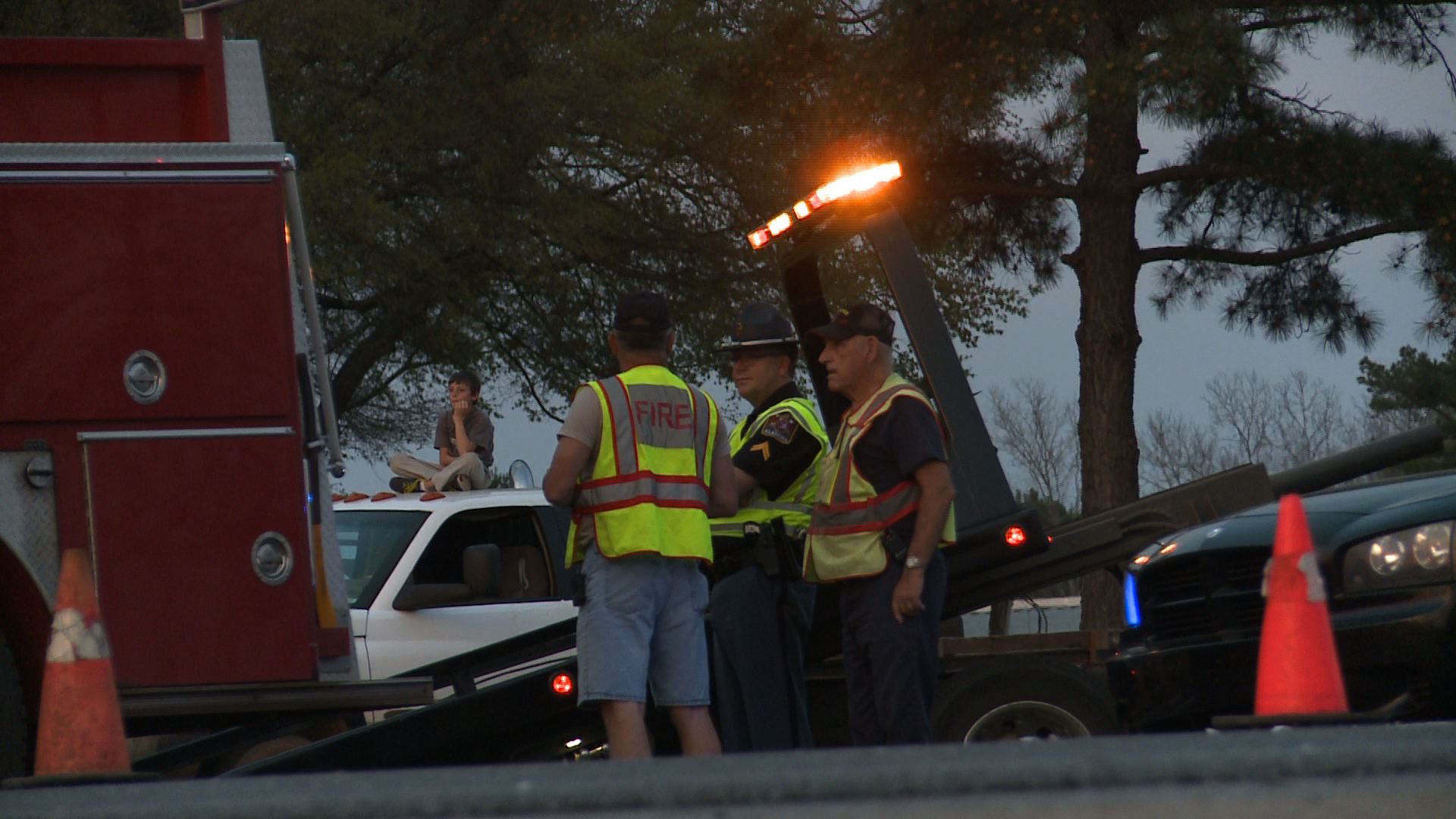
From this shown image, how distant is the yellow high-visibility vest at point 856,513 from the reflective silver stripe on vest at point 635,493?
43 cm

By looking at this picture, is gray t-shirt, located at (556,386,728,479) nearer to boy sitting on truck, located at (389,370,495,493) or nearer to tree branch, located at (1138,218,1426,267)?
boy sitting on truck, located at (389,370,495,493)

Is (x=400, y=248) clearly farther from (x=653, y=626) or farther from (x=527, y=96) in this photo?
(x=653, y=626)

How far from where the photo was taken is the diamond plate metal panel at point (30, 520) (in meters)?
5.01

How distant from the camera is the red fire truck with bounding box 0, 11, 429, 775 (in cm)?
509

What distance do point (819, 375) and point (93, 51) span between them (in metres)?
3.18

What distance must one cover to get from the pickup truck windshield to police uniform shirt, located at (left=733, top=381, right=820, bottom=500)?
2.54 metres

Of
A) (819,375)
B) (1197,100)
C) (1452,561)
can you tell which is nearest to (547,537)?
(819,375)

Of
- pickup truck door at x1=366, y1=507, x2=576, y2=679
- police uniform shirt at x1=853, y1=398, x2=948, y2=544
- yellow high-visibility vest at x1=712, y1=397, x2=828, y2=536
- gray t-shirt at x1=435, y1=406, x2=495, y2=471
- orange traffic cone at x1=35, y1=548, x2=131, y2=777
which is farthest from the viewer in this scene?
gray t-shirt at x1=435, y1=406, x2=495, y2=471

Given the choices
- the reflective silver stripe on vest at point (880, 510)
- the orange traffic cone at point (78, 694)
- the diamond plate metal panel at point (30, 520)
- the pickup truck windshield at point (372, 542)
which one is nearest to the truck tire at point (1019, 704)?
the reflective silver stripe on vest at point (880, 510)

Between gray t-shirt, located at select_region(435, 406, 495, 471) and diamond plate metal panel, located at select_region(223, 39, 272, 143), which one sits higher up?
diamond plate metal panel, located at select_region(223, 39, 272, 143)

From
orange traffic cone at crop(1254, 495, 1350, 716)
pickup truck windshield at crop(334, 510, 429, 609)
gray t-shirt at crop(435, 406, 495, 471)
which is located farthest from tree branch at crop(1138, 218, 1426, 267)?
orange traffic cone at crop(1254, 495, 1350, 716)

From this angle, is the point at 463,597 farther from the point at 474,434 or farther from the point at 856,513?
the point at 856,513

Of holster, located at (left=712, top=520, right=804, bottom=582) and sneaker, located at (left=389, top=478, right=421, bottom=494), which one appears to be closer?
holster, located at (left=712, top=520, right=804, bottom=582)

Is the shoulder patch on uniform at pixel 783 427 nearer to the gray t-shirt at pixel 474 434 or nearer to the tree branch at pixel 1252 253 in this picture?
the gray t-shirt at pixel 474 434
